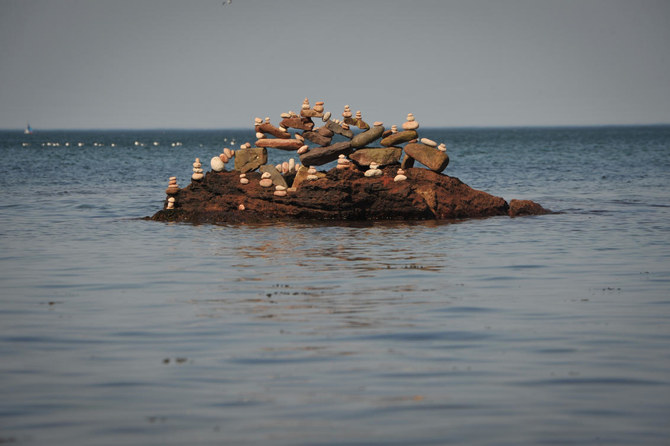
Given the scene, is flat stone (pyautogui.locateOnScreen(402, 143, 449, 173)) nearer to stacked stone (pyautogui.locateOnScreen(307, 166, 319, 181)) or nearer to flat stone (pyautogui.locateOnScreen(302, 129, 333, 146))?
flat stone (pyautogui.locateOnScreen(302, 129, 333, 146))

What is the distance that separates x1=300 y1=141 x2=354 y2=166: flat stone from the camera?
23.1 metres

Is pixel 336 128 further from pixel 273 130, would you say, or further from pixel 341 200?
pixel 341 200

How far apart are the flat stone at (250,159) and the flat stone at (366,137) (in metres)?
2.62

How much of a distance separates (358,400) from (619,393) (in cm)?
222

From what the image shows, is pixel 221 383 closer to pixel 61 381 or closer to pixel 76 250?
pixel 61 381

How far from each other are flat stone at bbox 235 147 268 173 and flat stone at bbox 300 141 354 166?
4.97ft

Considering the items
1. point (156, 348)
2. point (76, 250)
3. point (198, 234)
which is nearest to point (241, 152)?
point (198, 234)

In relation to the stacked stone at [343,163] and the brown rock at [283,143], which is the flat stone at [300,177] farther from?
the brown rock at [283,143]

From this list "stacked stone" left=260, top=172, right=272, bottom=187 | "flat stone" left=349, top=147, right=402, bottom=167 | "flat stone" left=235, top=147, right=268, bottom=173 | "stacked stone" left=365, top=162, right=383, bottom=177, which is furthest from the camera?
"flat stone" left=235, top=147, right=268, bottom=173

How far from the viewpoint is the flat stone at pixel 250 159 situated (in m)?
24.2

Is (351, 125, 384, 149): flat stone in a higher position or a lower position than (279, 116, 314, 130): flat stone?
lower

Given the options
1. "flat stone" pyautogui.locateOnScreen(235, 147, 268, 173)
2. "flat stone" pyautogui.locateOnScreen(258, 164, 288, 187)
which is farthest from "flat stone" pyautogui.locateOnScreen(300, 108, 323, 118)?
"flat stone" pyautogui.locateOnScreen(258, 164, 288, 187)

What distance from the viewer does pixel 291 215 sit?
22266 mm

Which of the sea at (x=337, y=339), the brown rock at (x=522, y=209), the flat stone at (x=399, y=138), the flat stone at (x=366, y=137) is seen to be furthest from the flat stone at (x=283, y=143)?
the brown rock at (x=522, y=209)
